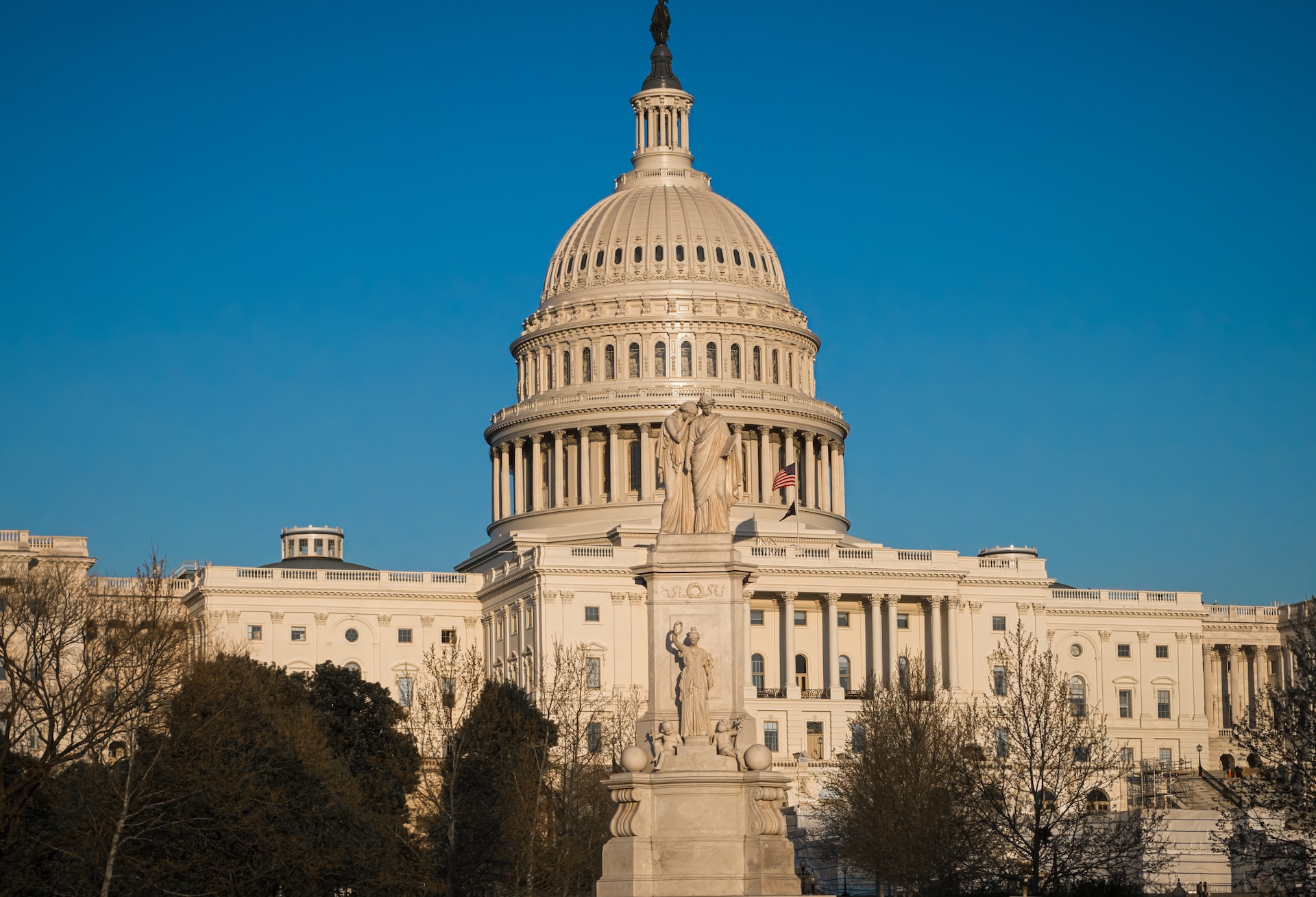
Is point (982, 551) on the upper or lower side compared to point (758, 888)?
upper

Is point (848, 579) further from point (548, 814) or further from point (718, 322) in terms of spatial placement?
point (548, 814)

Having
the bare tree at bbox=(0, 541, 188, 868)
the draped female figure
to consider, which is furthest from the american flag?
the draped female figure

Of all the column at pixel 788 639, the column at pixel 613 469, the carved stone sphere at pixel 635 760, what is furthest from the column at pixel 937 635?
the carved stone sphere at pixel 635 760

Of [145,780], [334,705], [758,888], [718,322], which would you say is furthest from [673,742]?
[718,322]

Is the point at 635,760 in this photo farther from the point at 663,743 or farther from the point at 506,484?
the point at 506,484

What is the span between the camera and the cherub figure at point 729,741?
4681cm

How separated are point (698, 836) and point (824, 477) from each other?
5070 inches

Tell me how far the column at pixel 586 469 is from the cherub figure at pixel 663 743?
120661 mm

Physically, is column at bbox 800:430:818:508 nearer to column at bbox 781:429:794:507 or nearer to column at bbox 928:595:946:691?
column at bbox 781:429:794:507

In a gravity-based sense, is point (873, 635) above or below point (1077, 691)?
above

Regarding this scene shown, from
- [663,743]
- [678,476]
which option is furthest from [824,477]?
[663,743]

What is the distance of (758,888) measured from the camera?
46.2 metres

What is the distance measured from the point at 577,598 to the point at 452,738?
64414mm

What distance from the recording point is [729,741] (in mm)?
46906
